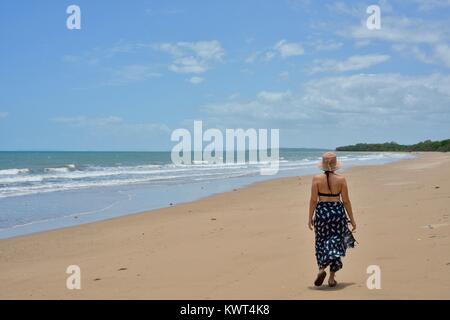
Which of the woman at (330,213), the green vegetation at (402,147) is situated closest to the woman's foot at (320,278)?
the woman at (330,213)

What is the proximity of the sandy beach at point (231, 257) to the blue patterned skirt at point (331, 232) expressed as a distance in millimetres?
317

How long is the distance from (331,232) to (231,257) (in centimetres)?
237

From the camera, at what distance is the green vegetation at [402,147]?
109506 millimetres

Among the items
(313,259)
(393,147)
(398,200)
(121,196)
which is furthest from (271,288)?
(393,147)

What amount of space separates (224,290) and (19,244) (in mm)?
6292

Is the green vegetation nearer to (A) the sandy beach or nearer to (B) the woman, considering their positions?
Answer: (A) the sandy beach

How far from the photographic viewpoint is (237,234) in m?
10.5

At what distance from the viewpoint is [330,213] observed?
6.20m

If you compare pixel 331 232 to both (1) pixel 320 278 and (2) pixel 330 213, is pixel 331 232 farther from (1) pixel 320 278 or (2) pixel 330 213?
(1) pixel 320 278

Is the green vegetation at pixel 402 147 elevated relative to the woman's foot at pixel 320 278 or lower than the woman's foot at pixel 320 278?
elevated

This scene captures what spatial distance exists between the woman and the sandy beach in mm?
330

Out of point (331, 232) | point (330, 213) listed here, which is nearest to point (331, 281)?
point (331, 232)

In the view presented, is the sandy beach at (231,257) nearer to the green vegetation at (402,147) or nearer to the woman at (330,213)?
the woman at (330,213)

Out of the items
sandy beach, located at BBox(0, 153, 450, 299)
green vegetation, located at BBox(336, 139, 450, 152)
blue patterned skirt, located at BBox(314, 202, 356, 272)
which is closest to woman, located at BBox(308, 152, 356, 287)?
blue patterned skirt, located at BBox(314, 202, 356, 272)
